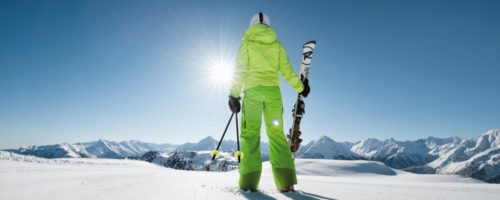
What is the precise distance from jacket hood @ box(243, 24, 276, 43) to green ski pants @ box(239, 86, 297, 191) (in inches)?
35.9

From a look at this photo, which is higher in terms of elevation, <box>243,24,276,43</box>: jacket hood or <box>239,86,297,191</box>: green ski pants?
<box>243,24,276,43</box>: jacket hood

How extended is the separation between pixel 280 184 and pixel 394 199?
5.49 ft

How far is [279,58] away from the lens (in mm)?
5461

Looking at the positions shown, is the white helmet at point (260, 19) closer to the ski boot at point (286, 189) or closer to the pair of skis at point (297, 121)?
the pair of skis at point (297, 121)

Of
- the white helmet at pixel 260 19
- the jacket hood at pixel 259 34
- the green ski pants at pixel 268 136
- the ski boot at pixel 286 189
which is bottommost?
the ski boot at pixel 286 189

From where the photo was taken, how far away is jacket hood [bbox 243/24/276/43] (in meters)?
5.31

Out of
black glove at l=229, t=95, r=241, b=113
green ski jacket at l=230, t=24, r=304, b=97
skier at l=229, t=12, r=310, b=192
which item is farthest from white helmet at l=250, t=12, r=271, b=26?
black glove at l=229, t=95, r=241, b=113

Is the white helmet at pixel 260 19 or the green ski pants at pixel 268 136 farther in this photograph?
the white helmet at pixel 260 19

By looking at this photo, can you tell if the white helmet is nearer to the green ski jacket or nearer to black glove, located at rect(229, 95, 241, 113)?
the green ski jacket

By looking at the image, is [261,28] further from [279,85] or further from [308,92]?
[308,92]

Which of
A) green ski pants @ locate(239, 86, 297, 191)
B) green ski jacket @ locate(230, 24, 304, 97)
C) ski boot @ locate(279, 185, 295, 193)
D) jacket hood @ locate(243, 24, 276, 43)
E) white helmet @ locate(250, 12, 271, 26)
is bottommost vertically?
ski boot @ locate(279, 185, 295, 193)

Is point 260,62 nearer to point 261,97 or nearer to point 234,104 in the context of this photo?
point 261,97

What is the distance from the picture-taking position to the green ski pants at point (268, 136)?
14.6 feet

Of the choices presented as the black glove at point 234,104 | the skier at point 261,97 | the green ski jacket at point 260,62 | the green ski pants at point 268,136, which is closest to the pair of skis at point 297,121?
the skier at point 261,97
